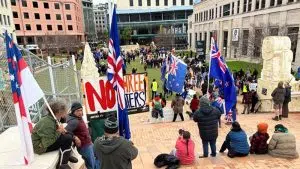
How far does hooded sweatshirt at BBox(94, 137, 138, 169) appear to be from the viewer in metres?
3.45

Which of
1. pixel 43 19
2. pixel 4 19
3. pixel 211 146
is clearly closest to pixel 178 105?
pixel 211 146

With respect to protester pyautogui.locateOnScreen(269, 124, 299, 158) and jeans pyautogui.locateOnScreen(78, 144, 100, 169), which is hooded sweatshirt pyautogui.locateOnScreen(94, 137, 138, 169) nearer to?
jeans pyautogui.locateOnScreen(78, 144, 100, 169)

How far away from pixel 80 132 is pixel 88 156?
630mm

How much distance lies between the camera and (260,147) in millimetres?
6578

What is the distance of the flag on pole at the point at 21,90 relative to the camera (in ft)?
11.3

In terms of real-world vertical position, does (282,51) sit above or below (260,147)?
above

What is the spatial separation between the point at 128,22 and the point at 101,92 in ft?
250

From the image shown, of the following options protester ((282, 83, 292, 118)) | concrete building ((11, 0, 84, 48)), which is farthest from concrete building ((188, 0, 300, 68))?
concrete building ((11, 0, 84, 48))

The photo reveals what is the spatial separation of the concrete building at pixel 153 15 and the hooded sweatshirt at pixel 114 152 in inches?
2912

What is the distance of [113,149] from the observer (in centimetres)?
343

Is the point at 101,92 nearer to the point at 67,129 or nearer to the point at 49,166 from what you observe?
the point at 67,129

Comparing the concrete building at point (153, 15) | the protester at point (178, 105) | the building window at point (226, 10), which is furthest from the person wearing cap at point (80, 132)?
the concrete building at point (153, 15)

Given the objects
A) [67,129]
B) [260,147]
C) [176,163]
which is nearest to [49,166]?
[67,129]

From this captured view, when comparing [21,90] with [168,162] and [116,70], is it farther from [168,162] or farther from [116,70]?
[168,162]
